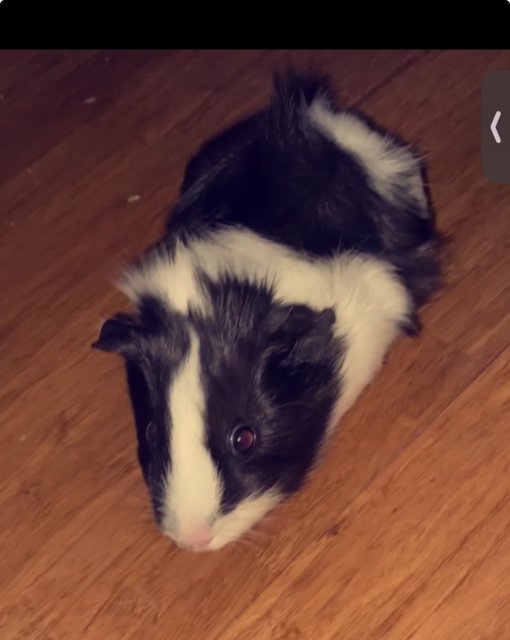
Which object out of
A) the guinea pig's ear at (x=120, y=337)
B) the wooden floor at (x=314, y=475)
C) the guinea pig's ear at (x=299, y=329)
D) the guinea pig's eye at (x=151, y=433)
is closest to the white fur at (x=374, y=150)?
the wooden floor at (x=314, y=475)

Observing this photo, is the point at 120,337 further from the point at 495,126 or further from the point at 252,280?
the point at 495,126

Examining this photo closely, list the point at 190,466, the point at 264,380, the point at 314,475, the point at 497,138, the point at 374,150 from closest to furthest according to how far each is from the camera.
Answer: the point at 190,466 → the point at 264,380 → the point at 314,475 → the point at 374,150 → the point at 497,138

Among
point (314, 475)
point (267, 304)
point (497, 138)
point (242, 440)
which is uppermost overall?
point (267, 304)

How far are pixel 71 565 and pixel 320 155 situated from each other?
101cm

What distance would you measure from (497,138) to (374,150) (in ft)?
1.37

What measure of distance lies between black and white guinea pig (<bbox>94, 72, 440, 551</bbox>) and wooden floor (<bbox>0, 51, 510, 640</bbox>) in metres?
0.12

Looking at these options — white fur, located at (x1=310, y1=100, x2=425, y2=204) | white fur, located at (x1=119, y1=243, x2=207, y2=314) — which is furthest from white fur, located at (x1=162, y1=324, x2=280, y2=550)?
white fur, located at (x1=310, y1=100, x2=425, y2=204)

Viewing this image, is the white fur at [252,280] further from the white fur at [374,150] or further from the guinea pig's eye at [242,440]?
the white fur at [374,150]

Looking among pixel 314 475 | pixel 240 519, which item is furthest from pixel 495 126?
pixel 240 519

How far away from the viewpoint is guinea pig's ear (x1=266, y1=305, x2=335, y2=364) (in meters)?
1.85

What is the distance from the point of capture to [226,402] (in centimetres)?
178

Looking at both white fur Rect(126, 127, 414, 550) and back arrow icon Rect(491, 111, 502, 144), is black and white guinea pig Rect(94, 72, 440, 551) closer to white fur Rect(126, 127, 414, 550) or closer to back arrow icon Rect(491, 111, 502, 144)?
white fur Rect(126, 127, 414, 550)

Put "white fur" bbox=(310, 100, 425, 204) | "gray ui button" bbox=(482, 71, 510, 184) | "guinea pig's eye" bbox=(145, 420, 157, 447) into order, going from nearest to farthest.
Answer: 1. "guinea pig's eye" bbox=(145, 420, 157, 447)
2. "white fur" bbox=(310, 100, 425, 204)
3. "gray ui button" bbox=(482, 71, 510, 184)
